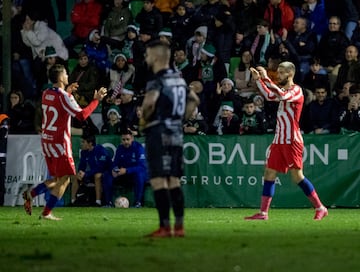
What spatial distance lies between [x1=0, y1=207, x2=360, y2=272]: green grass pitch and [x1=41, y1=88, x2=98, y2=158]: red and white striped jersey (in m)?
1.13

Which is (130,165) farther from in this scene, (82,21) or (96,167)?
(82,21)

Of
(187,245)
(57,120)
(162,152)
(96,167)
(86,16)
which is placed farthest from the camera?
(86,16)

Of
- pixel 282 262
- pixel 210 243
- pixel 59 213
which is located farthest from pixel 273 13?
pixel 282 262

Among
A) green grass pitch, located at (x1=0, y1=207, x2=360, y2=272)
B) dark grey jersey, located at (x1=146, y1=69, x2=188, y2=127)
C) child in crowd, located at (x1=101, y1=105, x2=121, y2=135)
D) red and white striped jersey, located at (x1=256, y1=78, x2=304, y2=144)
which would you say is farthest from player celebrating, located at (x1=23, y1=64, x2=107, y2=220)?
child in crowd, located at (x1=101, y1=105, x2=121, y2=135)

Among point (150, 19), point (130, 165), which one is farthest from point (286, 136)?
point (150, 19)

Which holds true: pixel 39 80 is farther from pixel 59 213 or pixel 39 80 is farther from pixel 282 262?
pixel 282 262

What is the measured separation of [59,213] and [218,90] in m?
5.77

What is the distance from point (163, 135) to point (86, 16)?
48.9 ft

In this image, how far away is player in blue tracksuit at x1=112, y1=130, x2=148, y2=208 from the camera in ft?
73.6

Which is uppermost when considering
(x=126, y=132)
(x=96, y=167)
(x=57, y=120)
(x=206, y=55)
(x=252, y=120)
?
(x=206, y=55)

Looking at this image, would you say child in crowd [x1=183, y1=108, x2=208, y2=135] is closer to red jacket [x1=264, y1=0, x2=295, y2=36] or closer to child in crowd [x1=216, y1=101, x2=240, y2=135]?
child in crowd [x1=216, y1=101, x2=240, y2=135]

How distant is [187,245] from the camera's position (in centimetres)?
1202

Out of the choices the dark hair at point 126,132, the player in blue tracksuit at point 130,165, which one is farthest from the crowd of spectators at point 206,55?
the player in blue tracksuit at point 130,165

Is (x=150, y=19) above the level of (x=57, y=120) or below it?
above
